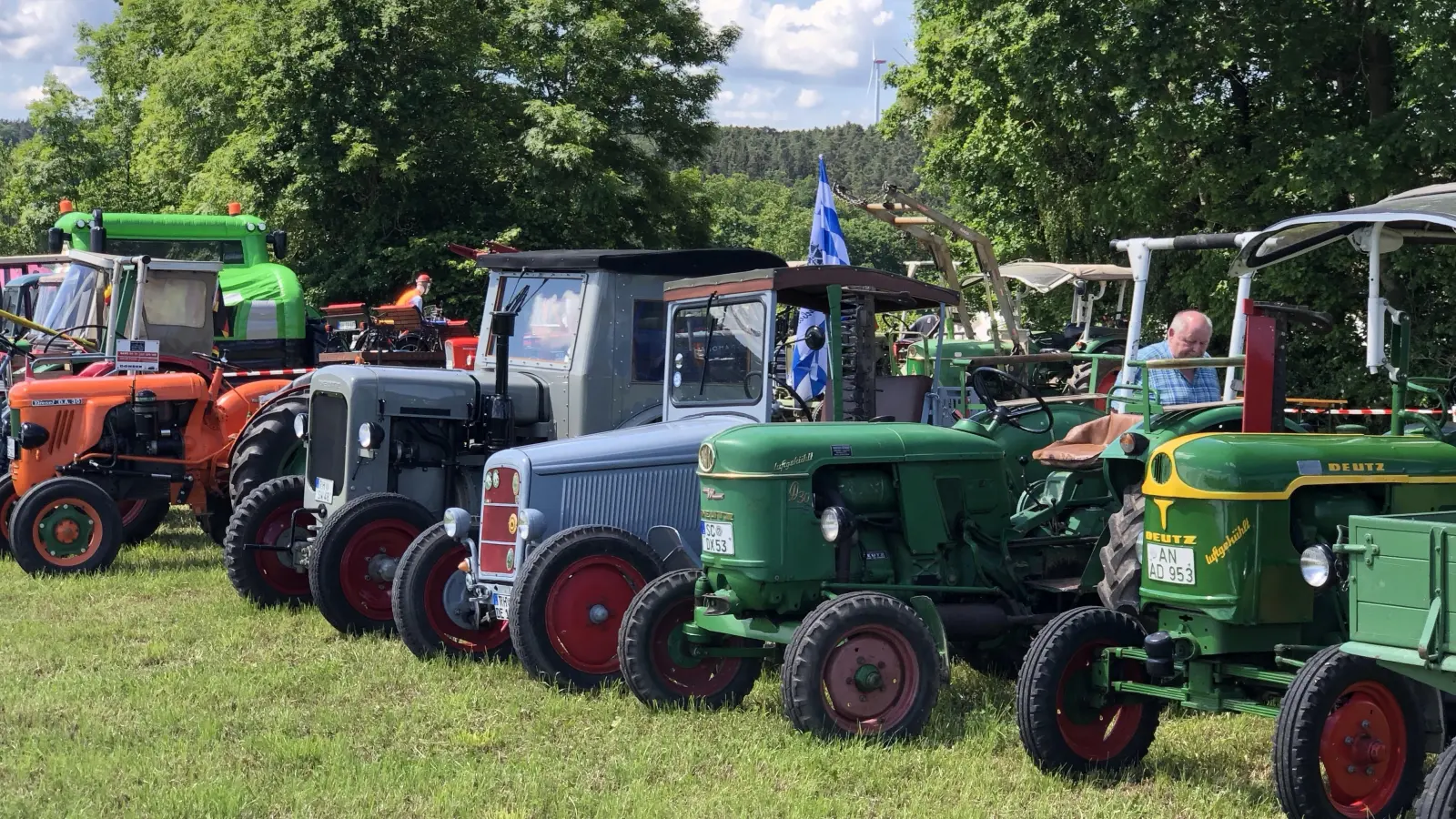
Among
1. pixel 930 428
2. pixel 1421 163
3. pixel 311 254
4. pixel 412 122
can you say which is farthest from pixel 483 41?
pixel 930 428

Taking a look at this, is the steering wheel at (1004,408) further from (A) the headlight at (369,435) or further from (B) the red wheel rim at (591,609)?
(A) the headlight at (369,435)

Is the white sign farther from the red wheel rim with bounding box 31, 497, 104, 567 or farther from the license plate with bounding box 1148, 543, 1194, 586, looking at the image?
the license plate with bounding box 1148, 543, 1194, 586

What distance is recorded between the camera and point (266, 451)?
10.4 meters

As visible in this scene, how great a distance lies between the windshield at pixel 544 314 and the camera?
8901 millimetres

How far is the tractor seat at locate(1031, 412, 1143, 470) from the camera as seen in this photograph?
6691mm

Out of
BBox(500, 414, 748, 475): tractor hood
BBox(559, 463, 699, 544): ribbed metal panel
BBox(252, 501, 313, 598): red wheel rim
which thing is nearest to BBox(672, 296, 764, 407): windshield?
BBox(500, 414, 748, 475): tractor hood

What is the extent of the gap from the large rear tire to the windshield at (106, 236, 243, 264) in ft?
19.3

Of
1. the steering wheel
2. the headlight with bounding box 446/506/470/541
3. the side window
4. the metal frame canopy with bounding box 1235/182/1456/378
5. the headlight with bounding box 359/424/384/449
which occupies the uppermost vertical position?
the metal frame canopy with bounding box 1235/182/1456/378

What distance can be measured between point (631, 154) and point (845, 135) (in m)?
150

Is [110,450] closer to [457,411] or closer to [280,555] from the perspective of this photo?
[280,555]

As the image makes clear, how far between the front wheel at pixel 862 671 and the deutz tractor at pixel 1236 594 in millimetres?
673

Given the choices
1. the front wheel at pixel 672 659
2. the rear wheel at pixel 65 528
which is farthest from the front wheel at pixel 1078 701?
the rear wheel at pixel 65 528

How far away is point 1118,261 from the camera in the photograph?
2117 centimetres

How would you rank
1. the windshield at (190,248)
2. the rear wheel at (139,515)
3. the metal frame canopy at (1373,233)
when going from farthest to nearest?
the windshield at (190,248)
the rear wheel at (139,515)
the metal frame canopy at (1373,233)
